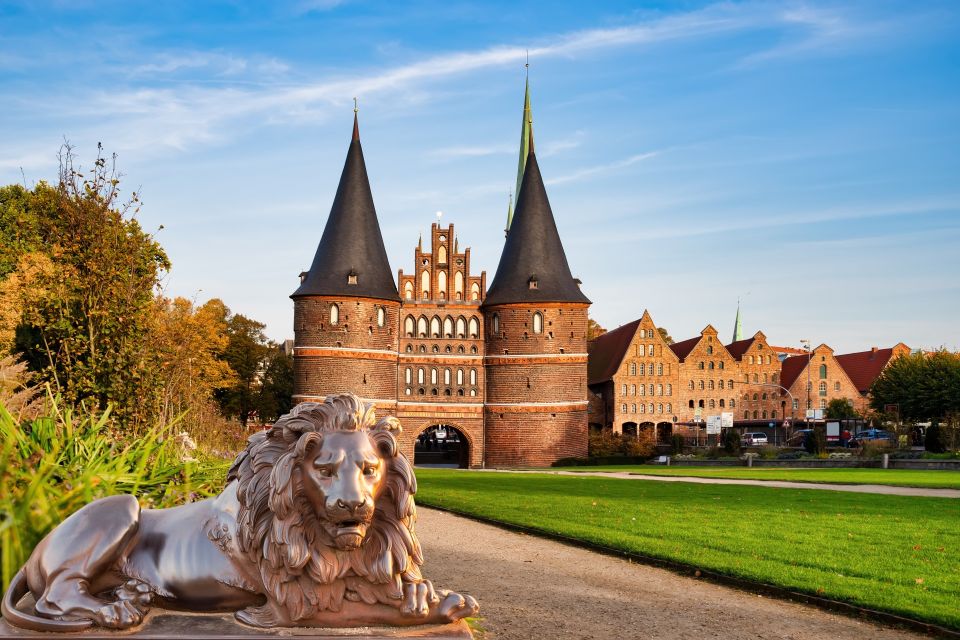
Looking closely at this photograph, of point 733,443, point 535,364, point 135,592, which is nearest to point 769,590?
point 135,592

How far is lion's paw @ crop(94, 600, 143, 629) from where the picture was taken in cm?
350

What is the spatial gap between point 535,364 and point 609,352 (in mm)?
24031

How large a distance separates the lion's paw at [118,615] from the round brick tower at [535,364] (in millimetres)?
43403

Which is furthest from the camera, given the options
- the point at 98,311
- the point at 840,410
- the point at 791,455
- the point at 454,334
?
the point at 840,410

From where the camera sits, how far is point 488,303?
4869 cm

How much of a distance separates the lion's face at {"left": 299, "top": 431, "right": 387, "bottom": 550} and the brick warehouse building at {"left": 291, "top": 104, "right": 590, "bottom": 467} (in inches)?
1629

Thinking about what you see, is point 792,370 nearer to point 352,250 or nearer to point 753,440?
point 753,440

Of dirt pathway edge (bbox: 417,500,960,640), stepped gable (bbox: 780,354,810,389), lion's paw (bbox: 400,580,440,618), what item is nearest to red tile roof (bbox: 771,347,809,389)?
stepped gable (bbox: 780,354,810,389)

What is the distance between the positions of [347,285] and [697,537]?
1419 inches

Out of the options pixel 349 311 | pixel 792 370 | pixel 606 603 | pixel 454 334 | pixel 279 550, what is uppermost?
pixel 349 311

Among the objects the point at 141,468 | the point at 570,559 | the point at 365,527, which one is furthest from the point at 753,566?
the point at 365,527

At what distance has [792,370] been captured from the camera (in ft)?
246

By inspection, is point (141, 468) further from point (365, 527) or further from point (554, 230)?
point (554, 230)

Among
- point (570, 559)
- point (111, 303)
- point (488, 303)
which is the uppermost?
point (488, 303)
